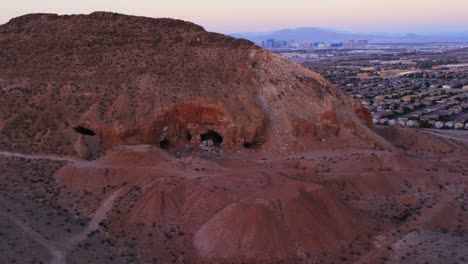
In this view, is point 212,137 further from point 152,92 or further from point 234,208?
point 234,208

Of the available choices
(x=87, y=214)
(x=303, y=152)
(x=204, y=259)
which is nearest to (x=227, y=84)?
(x=303, y=152)

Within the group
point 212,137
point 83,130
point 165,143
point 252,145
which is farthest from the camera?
point 212,137

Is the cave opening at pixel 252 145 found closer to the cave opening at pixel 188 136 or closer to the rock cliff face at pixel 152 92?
the rock cliff face at pixel 152 92

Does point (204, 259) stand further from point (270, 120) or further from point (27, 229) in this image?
point (270, 120)

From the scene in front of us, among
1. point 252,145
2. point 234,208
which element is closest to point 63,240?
point 234,208

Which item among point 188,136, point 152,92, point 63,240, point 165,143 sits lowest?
point 63,240

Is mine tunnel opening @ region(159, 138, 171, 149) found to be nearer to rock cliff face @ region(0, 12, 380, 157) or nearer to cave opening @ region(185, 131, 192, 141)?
rock cliff face @ region(0, 12, 380, 157)
